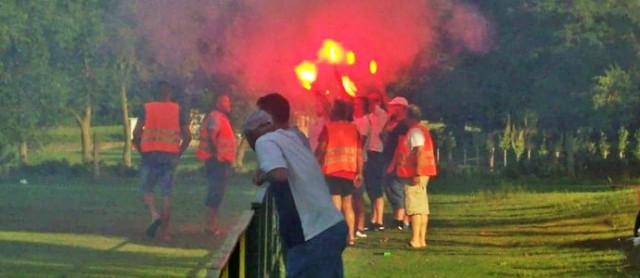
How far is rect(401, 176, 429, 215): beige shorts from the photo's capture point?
40.0 feet

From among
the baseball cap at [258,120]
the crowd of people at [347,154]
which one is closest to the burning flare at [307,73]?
the crowd of people at [347,154]

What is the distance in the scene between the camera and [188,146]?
13352mm

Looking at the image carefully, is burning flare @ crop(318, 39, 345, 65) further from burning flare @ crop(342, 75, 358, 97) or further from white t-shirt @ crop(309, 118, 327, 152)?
white t-shirt @ crop(309, 118, 327, 152)

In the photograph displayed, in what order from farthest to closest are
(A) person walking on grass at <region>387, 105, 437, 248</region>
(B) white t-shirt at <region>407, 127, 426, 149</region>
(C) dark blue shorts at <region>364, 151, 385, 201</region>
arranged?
(C) dark blue shorts at <region>364, 151, 385, 201</region>, (B) white t-shirt at <region>407, 127, 426, 149</region>, (A) person walking on grass at <region>387, 105, 437, 248</region>

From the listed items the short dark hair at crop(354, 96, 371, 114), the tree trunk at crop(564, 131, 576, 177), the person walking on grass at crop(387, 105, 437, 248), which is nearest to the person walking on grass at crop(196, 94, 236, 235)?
the short dark hair at crop(354, 96, 371, 114)

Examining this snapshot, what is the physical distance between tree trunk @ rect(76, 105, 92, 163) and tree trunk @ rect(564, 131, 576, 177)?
694cm

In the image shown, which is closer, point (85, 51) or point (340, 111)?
point (340, 111)

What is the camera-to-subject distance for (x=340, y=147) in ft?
41.1

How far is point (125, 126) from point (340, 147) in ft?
13.9

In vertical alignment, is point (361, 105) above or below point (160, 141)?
above

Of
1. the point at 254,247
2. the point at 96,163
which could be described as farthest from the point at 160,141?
the point at 254,247

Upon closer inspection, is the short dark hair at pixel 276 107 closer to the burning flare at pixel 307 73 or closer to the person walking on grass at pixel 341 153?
the person walking on grass at pixel 341 153

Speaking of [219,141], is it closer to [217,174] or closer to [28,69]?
[217,174]

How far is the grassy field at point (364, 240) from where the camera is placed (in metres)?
10.4
